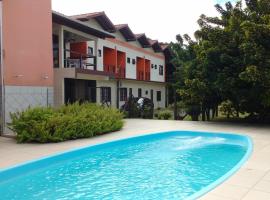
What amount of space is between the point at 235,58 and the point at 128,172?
8.23 meters

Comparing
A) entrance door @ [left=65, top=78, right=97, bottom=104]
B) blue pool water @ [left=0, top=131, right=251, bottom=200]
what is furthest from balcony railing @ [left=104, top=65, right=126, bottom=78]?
blue pool water @ [left=0, top=131, right=251, bottom=200]

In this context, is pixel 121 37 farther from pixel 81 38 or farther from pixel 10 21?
pixel 10 21

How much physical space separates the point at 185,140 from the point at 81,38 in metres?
10.7

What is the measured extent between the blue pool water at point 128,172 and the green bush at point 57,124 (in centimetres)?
133

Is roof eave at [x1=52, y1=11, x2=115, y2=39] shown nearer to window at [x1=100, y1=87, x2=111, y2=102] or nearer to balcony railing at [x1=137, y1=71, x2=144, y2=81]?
window at [x1=100, y1=87, x2=111, y2=102]

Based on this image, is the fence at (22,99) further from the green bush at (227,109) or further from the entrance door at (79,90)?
the green bush at (227,109)

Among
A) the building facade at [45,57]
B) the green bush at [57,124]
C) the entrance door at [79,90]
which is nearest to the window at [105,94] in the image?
the building facade at [45,57]

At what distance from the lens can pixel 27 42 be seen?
12.7 m

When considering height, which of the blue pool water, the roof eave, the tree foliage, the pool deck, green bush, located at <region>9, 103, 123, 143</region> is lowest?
the blue pool water

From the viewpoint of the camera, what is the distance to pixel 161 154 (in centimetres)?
938

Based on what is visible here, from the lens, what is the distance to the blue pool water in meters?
5.90

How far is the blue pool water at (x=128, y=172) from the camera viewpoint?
19.4ft

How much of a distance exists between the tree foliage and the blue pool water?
10.0 ft

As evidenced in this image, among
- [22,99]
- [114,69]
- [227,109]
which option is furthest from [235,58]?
[114,69]
